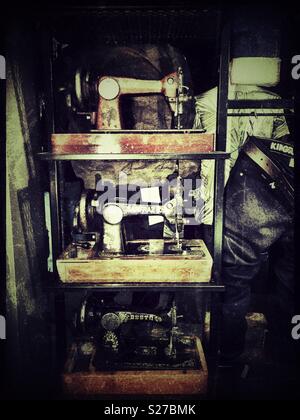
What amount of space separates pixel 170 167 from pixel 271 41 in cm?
105

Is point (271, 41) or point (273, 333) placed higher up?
point (271, 41)

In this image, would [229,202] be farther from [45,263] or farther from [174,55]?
[45,263]

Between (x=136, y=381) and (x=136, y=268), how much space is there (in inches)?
25.6

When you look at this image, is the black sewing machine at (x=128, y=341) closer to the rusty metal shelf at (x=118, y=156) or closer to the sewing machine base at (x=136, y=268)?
the sewing machine base at (x=136, y=268)

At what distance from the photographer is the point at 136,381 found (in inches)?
69.4

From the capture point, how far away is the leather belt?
2061mm

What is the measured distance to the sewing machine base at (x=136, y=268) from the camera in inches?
65.9

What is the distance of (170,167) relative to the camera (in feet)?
7.10

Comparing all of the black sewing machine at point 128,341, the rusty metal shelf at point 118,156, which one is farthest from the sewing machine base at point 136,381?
the rusty metal shelf at point 118,156

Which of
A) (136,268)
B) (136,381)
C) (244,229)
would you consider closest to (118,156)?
(136,268)

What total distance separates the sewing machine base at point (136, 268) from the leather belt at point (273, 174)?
2.50 feet

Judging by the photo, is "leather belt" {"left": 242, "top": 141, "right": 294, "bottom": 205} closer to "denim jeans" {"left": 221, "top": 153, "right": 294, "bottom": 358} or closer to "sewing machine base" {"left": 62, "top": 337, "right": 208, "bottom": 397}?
"denim jeans" {"left": 221, "top": 153, "right": 294, "bottom": 358}

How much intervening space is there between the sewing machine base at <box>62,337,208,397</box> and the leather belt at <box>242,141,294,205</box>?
1.19 m
